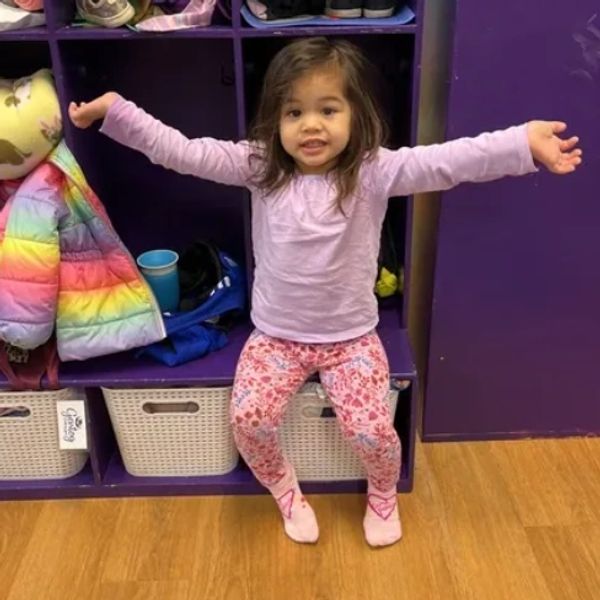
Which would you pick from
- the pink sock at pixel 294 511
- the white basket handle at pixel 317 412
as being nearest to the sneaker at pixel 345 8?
the white basket handle at pixel 317 412

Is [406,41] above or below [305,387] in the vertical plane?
above

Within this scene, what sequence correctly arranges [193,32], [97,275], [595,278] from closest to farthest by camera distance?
[193,32] → [97,275] → [595,278]

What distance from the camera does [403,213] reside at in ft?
5.56

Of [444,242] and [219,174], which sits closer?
[219,174]

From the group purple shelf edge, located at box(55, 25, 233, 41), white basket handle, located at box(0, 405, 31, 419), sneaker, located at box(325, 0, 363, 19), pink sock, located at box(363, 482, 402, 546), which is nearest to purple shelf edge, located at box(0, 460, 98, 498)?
white basket handle, located at box(0, 405, 31, 419)

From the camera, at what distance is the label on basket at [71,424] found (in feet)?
5.37

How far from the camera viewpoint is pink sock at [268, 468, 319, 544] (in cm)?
160

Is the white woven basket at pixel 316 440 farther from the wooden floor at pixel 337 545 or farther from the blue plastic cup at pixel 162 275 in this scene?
the blue plastic cup at pixel 162 275

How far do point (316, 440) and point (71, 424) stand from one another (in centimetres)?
49

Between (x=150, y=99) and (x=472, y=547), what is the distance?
1.12 meters

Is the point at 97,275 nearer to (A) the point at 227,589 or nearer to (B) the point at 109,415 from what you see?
(B) the point at 109,415

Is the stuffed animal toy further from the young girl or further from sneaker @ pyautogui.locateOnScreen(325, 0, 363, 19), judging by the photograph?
sneaker @ pyautogui.locateOnScreen(325, 0, 363, 19)

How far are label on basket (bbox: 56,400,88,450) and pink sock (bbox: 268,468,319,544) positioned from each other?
0.39 meters

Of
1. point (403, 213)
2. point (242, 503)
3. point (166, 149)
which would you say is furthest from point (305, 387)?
point (166, 149)
